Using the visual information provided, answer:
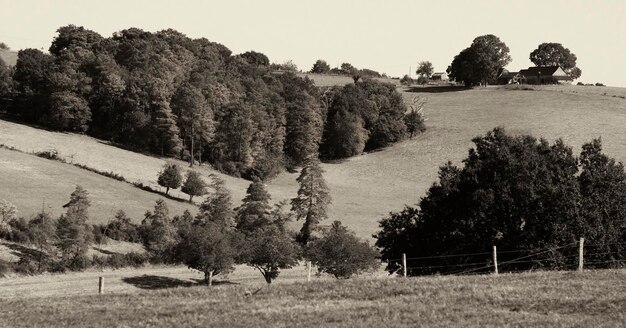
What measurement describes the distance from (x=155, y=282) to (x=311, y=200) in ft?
81.9

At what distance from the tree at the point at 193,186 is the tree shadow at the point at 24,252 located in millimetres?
25923

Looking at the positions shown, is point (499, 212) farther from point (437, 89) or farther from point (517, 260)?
point (437, 89)

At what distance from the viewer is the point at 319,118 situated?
426 feet

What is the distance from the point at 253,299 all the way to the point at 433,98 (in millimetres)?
138509

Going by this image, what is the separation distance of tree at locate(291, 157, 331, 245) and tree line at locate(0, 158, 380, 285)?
2928mm

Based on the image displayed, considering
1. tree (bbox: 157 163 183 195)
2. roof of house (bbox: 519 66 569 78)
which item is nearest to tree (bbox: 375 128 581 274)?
tree (bbox: 157 163 183 195)

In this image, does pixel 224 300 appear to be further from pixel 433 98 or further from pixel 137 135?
pixel 433 98

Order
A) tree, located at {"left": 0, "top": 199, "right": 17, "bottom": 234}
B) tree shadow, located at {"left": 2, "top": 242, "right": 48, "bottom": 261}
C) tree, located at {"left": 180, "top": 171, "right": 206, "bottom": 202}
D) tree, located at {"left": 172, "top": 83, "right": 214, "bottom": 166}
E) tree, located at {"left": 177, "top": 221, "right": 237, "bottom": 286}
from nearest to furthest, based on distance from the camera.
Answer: tree shadow, located at {"left": 2, "top": 242, "right": 48, "bottom": 261} → tree, located at {"left": 177, "top": 221, "right": 237, "bottom": 286} → tree, located at {"left": 0, "top": 199, "right": 17, "bottom": 234} → tree, located at {"left": 180, "top": 171, "right": 206, "bottom": 202} → tree, located at {"left": 172, "top": 83, "right": 214, "bottom": 166}

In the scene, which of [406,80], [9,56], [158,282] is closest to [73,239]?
[158,282]

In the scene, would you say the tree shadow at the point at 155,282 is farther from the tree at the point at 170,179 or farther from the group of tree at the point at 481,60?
the group of tree at the point at 481,60

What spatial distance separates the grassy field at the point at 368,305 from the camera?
72.7 feet

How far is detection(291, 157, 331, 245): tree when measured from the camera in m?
83.4

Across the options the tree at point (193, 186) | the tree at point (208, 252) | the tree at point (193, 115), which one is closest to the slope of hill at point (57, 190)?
the tree at point (193, 186)

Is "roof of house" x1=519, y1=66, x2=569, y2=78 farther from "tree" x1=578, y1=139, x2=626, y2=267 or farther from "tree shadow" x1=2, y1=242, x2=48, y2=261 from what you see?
"tree shadow" x1=2, y1=242, x2=48, y2=261
